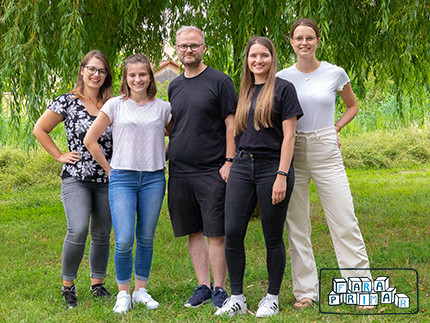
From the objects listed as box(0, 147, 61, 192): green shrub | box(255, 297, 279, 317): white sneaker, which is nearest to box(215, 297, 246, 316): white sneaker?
box(255, 297, 279, 317): white sneaker

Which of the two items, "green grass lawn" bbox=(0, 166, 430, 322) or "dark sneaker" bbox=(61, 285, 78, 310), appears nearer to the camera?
"green grass lawn" bbox=(0, 166, 430, 322)

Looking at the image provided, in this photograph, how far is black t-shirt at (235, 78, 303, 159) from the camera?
335 cm

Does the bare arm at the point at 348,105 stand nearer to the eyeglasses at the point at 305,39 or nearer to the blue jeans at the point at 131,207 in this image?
the eyeglasses at the point at 305,39

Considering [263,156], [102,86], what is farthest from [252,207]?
[102,86]

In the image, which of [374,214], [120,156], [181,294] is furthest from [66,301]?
[374,214]

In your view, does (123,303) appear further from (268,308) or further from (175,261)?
(175,261)

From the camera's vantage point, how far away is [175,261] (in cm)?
554

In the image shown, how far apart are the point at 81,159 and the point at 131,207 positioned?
1.77ft

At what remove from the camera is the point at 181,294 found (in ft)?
14.1

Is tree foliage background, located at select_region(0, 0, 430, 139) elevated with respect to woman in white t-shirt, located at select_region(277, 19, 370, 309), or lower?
elevated

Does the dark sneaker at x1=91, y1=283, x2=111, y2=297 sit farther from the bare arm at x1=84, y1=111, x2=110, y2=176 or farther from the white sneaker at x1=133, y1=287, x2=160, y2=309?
the bare arm at x1=84, y1=111, x2=110, y2=176

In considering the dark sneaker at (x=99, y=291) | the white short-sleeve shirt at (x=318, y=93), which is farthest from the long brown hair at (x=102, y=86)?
the dark sneaker at (x=99, y=291)

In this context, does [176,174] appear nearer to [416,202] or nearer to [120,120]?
[120,120]

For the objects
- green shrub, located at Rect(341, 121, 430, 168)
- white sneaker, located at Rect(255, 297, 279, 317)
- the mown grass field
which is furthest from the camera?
green shrub, located at Rect(341, 121, 430, 168)
